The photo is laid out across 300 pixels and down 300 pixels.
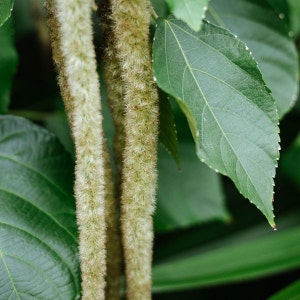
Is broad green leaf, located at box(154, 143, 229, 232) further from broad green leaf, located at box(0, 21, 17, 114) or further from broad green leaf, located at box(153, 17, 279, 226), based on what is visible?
broad green leaf, located at box(153, 17, 279, 226)

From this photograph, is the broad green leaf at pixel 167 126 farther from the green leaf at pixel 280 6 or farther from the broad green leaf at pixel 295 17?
the broad green leaf at pixel 295 17

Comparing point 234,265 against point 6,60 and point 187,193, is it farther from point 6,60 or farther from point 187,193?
point 6,60

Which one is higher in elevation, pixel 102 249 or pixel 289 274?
pixel 102 249

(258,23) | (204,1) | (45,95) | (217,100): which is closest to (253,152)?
(217,100)

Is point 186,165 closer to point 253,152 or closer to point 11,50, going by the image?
point 11,50

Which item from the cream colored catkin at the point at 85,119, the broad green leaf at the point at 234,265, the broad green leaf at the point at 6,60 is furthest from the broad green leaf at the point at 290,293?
the broad green leaf at the point at 6,60

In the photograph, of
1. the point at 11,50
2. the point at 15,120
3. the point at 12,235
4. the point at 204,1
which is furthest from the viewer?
the point at 11,50
